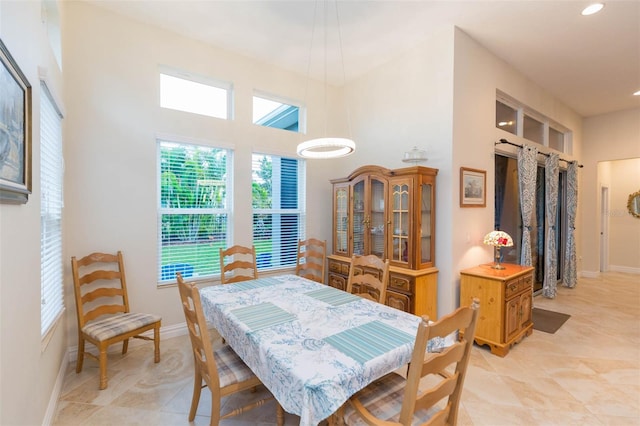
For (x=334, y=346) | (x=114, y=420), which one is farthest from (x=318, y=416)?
(x=114, y=420)

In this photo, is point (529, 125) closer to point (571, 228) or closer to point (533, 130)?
point (533, 130)

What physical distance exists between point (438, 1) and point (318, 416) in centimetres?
343

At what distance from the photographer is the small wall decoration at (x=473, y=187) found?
3.26 m

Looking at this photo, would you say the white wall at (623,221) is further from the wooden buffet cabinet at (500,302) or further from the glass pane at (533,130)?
the wooden buffet cabinet at (500,302)

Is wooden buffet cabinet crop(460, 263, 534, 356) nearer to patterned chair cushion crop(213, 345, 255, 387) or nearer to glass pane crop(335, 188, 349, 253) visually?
glass pane crop(335, 188, 349, 253)

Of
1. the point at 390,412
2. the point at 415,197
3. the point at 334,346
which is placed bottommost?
the point at 390,412

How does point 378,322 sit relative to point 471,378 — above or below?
above

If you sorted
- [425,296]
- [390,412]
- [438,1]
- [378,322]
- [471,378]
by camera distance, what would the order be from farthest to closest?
[425,296], [438,1], [471,378], [378,322], [390,412]

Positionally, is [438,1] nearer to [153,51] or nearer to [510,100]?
[510,100]

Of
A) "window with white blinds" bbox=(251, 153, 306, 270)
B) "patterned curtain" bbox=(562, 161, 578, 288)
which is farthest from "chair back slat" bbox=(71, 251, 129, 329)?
"patterned curtain" bbox=(562, 161, 578, 288)

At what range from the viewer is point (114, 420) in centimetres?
196

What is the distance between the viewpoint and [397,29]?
314 centimetres

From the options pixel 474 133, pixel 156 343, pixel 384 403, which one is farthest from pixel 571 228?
pixel 156 343

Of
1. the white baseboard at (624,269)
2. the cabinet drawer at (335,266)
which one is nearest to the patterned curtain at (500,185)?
the cabinet drawer at (335,266)
